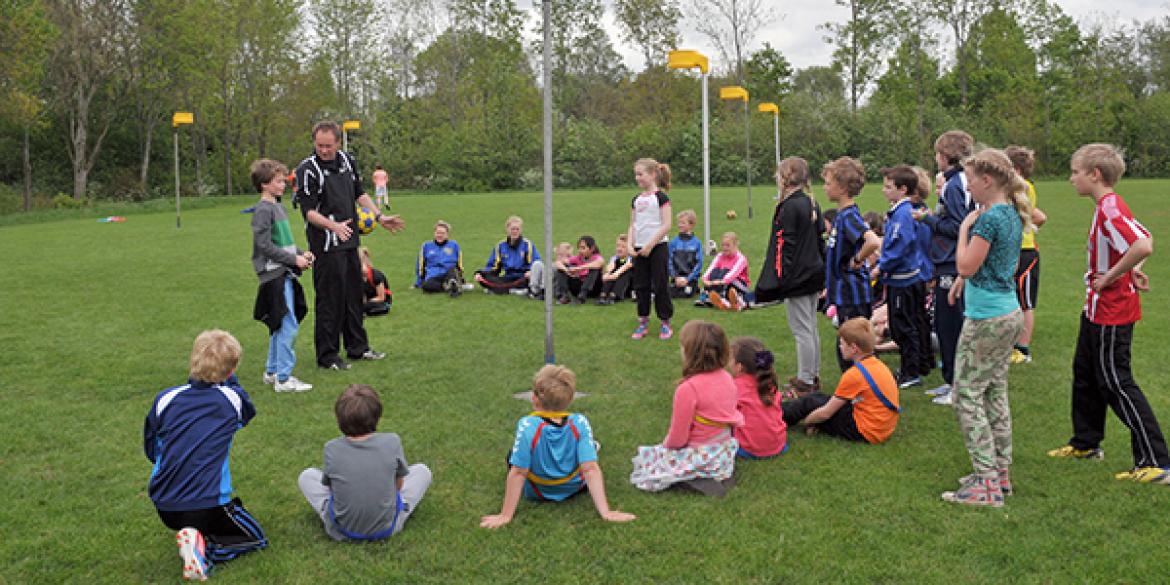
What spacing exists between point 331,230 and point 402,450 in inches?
139

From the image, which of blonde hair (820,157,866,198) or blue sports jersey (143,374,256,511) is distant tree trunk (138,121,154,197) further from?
blue sports jersey (143,374,256,511)

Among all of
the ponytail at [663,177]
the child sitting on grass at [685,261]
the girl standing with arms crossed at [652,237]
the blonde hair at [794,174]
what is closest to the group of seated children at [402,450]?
the blonde hair at [794,174]

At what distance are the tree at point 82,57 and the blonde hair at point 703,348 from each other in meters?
41.9

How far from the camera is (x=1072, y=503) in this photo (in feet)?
14.7

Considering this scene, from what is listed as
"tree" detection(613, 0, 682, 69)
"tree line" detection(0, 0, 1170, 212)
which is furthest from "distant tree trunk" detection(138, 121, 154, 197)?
"tree" detection(613, 0, 682, 69)

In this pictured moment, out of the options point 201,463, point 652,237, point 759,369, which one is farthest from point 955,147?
point 201,463

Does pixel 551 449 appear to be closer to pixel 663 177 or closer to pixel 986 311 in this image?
pixel 986 311

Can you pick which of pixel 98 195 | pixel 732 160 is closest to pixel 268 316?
pixel 732 160

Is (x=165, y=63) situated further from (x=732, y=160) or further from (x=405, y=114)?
(x=732, y=160)

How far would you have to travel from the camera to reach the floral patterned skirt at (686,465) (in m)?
4.71

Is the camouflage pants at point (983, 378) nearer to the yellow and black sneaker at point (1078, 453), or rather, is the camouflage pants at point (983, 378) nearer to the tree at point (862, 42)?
the yellow and black sneaker at point (1078, 453)

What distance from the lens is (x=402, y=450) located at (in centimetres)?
450

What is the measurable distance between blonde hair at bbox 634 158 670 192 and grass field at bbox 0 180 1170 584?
1.68m

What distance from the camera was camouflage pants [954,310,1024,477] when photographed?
14.4 feet
